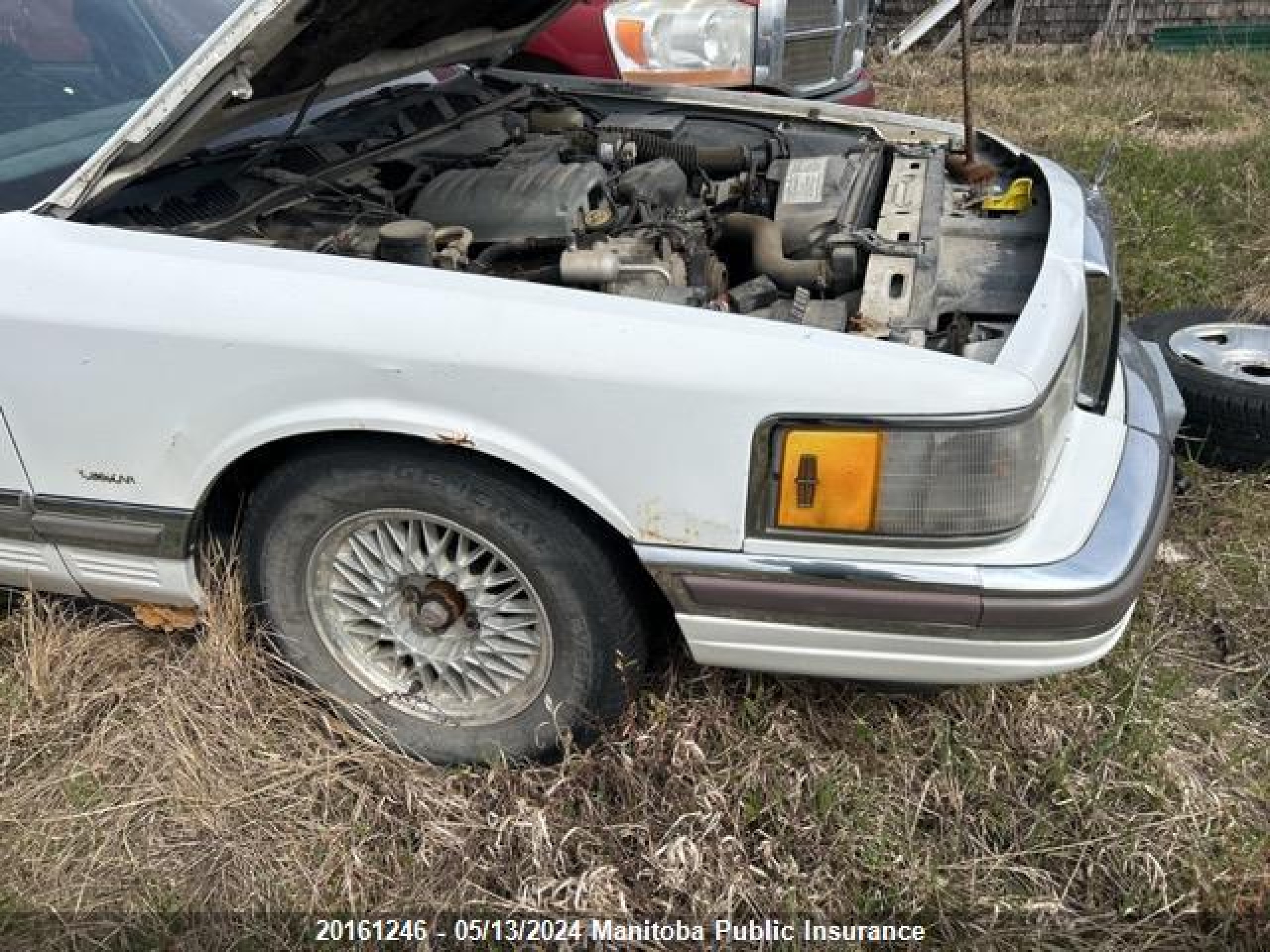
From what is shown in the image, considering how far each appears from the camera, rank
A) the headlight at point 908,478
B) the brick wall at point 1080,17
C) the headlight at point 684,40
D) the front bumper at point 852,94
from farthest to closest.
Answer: the brick wall at point 1080,17 → the front bumper at point 852,94 → the headlight at point 684,40 → the headlight at point 908,478

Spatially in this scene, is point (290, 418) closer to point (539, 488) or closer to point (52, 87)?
point (539, 488)

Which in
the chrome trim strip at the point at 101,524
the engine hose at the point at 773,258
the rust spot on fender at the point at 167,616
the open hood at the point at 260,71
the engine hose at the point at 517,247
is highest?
the open hood at the point at 260,71

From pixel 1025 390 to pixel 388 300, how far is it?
1071 mm

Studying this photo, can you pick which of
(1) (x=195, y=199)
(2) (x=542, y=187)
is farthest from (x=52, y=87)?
(2) (x=542, y=187)

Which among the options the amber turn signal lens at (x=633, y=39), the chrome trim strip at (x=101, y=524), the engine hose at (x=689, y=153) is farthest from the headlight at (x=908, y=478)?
the amber turn signal lens at (x=633, y=39)

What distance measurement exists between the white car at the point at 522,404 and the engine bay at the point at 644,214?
13 mm

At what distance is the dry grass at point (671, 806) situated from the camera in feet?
5.96

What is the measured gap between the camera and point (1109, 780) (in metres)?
2.00

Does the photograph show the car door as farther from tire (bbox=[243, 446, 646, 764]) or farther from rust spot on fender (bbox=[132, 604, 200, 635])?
tire (bbox=[243, 446, 646, 764])

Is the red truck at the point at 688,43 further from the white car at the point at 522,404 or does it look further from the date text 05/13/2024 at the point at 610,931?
the date text 05/13/2024 at the point at 610,931

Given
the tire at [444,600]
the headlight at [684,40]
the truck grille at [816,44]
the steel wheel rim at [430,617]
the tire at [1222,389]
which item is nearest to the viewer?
the tire at [444,600]

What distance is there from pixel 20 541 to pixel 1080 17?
10.3m

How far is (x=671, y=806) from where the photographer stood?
1981 mm

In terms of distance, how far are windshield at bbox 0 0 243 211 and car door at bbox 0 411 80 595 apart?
2.04ft
